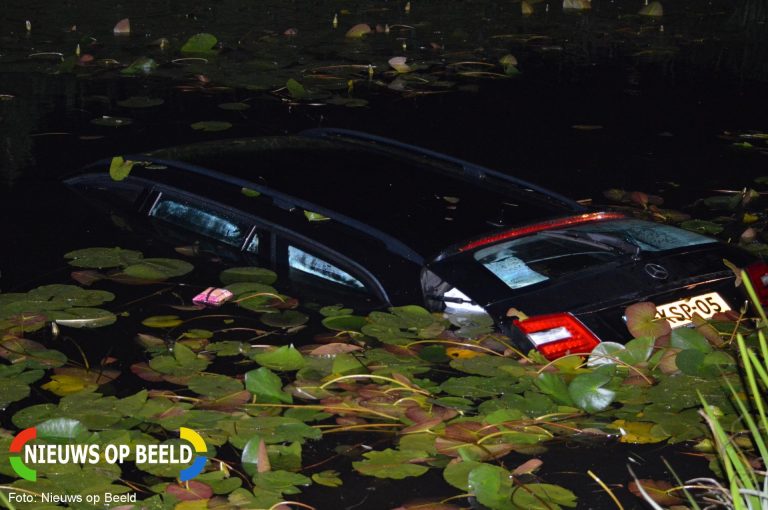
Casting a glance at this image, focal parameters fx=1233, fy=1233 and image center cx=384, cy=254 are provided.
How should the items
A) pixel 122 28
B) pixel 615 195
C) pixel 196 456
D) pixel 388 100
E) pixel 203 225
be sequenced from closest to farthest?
pixel 196 456
pixel 203 225
pixel 615 195
pixel 388 100
pixel 122 28

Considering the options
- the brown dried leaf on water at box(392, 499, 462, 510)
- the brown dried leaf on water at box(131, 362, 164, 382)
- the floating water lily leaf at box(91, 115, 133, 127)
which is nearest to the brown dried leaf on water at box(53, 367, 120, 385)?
the brown dried leaf on water at box(131, 362, 164, 382)

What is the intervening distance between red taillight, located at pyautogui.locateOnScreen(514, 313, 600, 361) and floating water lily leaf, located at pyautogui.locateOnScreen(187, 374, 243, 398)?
1065mm

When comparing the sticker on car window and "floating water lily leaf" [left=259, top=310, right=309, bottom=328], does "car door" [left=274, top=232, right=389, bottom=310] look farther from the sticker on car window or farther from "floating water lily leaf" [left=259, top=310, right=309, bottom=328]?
the sticker on car window

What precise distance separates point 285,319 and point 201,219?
733 mm

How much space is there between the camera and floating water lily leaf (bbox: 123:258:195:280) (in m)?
5.61

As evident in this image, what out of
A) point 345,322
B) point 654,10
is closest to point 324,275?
point 345,322

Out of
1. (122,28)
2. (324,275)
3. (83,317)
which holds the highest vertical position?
(122,28)

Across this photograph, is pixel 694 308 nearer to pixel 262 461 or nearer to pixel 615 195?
pixel 262 461

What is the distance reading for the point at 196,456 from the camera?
4062mm

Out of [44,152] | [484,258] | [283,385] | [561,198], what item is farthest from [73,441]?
[44,152]

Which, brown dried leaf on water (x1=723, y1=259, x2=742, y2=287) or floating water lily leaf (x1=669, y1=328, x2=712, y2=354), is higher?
brown dried leaf on water (x1=723, y1=259, x2=742, y2=287)

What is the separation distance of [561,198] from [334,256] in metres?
1.26

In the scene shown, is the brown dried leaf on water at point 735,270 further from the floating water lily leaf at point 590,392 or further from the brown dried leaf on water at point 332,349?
the brown dried leaf on water at point 332,349

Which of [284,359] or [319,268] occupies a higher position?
[319,268]
